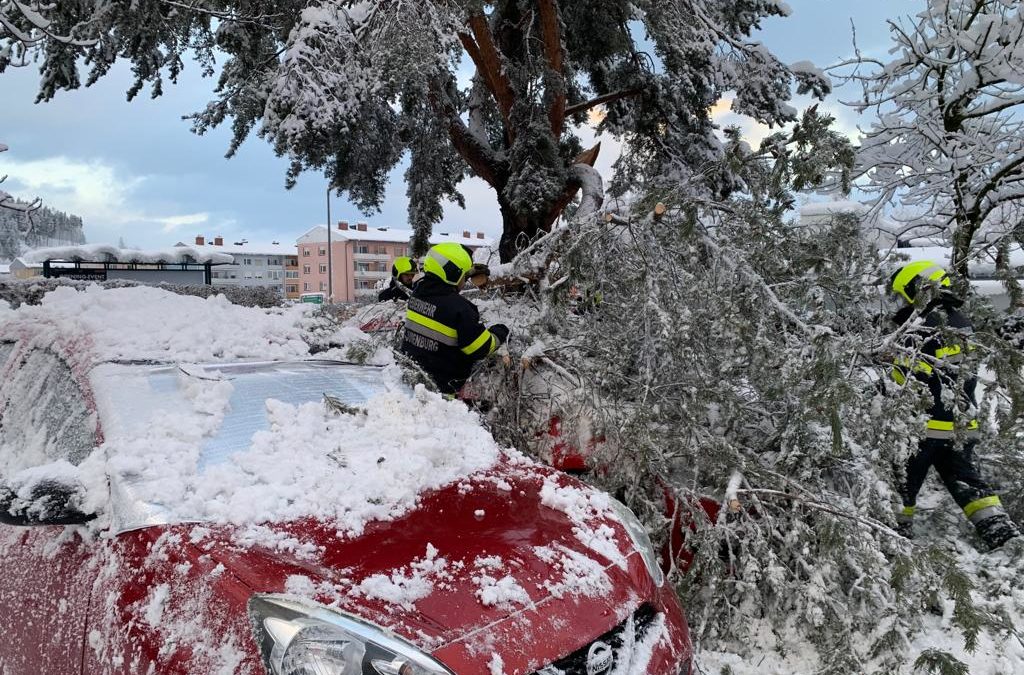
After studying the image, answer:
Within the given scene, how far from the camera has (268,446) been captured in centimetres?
229

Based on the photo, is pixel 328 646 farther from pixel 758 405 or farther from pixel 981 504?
pixel 981 504

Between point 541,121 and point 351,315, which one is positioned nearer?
point 351,315

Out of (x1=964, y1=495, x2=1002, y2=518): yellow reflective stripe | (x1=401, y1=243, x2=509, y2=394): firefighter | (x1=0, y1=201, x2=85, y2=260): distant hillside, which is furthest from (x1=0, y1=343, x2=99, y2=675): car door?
(x1=0, y1=201, x2=85, y2=260): distant hillside

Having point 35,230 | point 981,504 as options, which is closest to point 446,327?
point 981,504

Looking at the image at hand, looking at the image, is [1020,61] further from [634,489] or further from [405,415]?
[405,415]

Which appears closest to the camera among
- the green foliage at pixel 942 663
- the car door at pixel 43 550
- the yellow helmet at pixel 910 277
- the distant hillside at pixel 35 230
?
the car door at pixel 43 550

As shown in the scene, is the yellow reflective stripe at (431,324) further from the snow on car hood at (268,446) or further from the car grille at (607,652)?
the car grille at (607,652)

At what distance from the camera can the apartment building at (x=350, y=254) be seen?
2844 inches

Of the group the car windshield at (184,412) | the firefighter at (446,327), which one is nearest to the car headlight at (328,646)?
the car windshield at (184,412)

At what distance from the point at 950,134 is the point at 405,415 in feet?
21.3

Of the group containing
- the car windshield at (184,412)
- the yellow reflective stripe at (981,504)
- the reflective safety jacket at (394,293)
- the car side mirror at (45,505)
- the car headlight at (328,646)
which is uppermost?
the reflective safety jacket at (394,293)

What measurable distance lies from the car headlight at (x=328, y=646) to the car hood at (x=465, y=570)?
0.04 m

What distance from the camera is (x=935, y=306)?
12.7 feet

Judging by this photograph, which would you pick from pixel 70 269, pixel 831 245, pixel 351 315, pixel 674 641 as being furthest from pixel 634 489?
pixel 70 269
